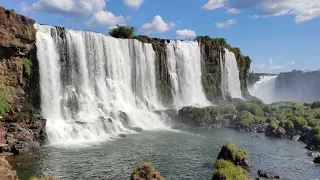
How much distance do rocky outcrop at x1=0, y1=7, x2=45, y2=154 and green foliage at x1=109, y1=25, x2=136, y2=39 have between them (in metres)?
23.9

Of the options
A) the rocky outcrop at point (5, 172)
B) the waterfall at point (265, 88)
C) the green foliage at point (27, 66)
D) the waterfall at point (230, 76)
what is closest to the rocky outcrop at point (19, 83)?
the green foliage at point (27, 66)

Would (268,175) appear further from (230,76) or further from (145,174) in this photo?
(230,76)

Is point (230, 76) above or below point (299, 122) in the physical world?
above

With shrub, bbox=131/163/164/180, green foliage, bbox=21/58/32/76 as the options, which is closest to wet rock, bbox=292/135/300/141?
shrub, bbox=131/163/164/180

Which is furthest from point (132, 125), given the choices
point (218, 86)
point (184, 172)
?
point (218, 86)

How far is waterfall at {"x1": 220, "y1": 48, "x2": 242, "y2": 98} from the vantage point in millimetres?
68625

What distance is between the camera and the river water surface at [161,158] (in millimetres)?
23745

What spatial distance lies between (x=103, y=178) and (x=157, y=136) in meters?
16.0

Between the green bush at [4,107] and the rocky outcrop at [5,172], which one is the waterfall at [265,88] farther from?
the rocky outcrop at [5,172]

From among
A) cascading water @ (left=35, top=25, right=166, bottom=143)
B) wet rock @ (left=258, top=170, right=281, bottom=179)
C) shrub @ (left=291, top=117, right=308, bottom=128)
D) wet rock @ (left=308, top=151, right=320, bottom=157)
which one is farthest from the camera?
shrub @ (left=291, top=117, right=308, bottom=128)

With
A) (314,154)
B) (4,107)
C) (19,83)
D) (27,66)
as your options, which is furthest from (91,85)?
(314,154)

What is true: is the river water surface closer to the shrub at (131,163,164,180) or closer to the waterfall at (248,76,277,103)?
the shrub at (131,163,164,180)

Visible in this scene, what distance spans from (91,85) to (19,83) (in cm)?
1032

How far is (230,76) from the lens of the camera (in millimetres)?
71062
